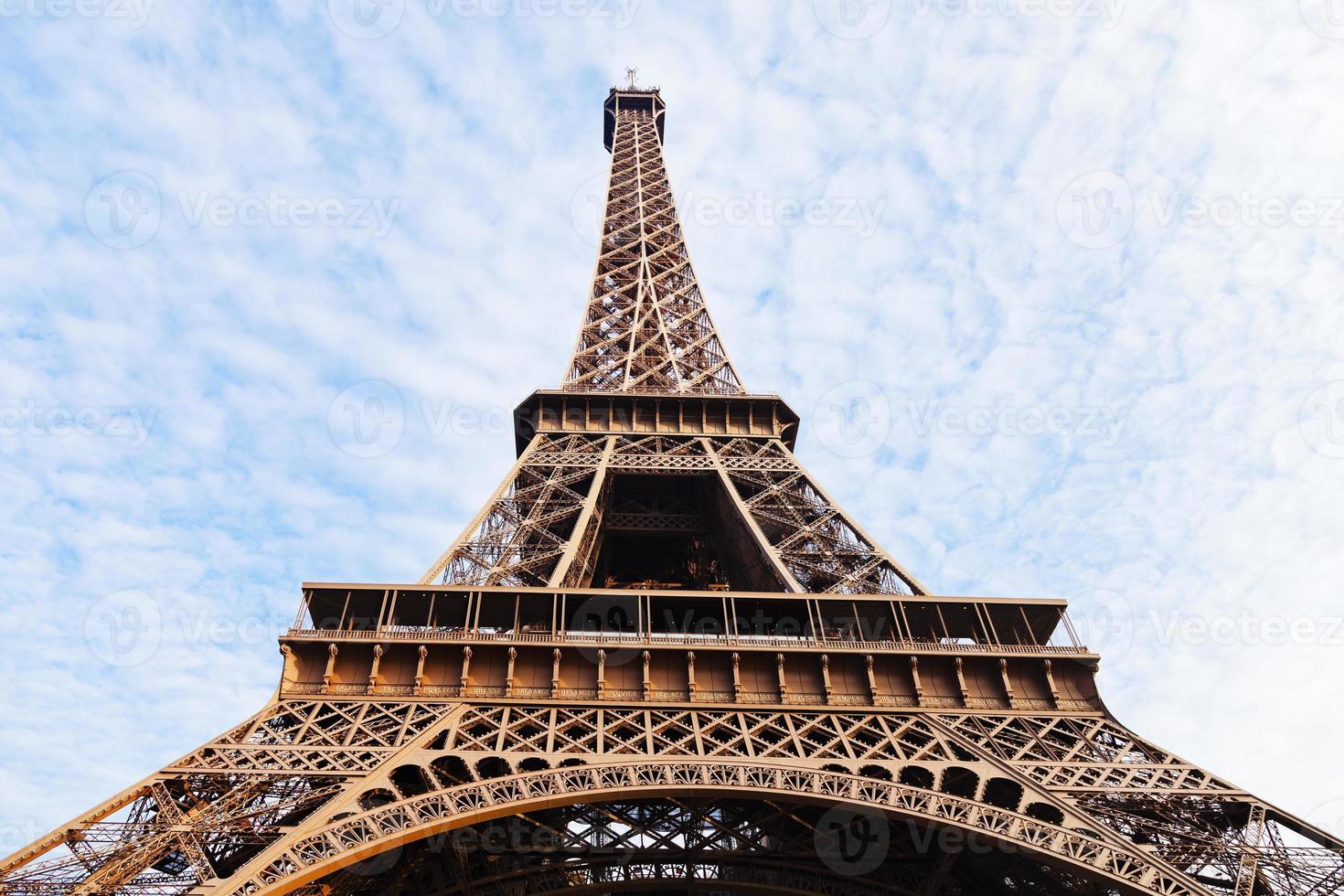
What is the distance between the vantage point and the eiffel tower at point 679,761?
1477cm

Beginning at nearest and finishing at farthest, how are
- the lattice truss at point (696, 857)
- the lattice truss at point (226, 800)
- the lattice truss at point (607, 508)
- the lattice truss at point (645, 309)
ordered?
the lattice truss at point (226, 800) → the lattice truss at point (696, 857) → the lattice truss at point (607, 508) → the lattice truss at point (645, 309)

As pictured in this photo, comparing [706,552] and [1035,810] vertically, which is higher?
[706,552]

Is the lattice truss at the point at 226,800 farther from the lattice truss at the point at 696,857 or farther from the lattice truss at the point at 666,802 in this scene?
the lattice truss at the point at 696,857

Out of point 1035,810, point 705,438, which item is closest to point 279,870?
point 1035,810

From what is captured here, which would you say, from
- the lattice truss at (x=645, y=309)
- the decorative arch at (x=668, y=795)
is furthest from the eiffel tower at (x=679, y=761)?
the lattice truss at (x=645, y=309)

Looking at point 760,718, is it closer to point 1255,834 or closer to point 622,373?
point 1255,834

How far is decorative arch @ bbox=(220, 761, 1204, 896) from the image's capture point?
45.7ft

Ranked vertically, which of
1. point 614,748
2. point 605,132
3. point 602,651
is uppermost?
point 605,132

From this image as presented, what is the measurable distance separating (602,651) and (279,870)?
7323 mm

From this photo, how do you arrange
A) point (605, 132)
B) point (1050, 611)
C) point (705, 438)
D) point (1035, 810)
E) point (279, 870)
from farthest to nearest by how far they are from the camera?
point (605, 132), point (705, 438), point (1050, 611), point (1035, 810), point (279, 870)

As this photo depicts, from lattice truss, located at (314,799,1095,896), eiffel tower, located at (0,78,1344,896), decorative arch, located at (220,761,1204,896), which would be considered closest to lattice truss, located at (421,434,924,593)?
eiffel tower, located at (0,78,1344,896)

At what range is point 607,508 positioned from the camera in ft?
103

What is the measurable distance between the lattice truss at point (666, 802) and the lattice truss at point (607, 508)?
441cm

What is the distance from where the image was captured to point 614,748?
17188mm
